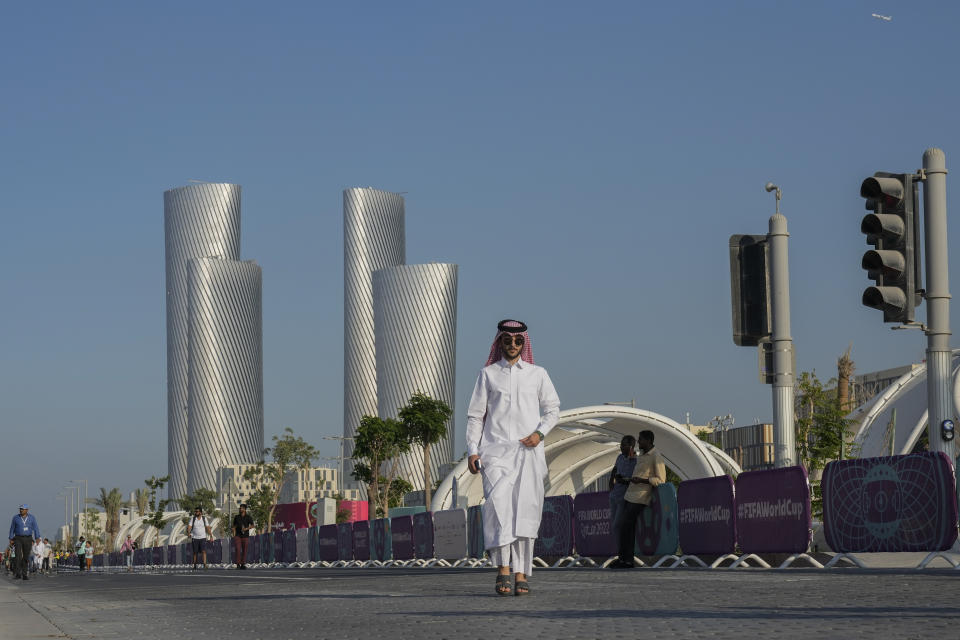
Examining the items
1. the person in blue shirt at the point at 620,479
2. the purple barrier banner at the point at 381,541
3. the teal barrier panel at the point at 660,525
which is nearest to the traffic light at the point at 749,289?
the person in blue shirt at the point at 620,479

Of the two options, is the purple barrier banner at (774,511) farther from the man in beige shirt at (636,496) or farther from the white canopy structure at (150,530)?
the white canopy structure at (150,530)

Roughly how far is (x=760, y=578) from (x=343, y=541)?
24344mm

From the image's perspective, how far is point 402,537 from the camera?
29625 mm

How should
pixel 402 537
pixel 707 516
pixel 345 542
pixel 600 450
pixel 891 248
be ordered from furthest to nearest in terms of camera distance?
pixel 600 450 → pixel 345 542 → pixel 402 537 → pixel 707 516 → pixel 891 248

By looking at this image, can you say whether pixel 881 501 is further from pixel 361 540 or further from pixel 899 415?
pixel 899 415

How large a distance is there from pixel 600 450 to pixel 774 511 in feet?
196

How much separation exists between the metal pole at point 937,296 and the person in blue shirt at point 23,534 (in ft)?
67.5

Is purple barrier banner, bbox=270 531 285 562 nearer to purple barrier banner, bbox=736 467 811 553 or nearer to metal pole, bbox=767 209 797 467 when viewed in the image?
metal pole, bbox=767 209 797 467

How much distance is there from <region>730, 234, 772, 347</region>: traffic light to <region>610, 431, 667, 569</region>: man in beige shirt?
172cm

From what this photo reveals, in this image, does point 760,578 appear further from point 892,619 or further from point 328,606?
point 892,619

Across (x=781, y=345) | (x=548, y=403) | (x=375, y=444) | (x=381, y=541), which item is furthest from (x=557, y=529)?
(x=375, y=444)

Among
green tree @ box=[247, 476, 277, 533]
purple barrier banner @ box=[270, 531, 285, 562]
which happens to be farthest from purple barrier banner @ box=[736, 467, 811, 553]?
green tree @ box=[247, 476, 277, 533]

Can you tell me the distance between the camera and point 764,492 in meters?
15.6

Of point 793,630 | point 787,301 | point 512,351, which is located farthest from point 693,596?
point 787,301
